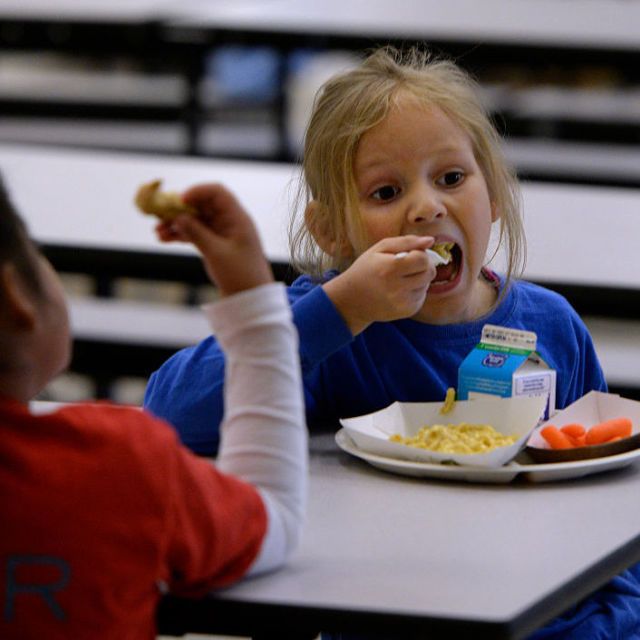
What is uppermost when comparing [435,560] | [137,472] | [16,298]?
[16,298]

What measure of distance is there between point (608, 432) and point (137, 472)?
624 mm

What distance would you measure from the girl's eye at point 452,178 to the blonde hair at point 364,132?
2.3 inches

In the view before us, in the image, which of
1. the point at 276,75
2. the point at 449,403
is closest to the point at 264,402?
the point at 449,403

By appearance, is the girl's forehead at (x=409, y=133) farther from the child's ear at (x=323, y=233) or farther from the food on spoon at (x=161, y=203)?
the food on spoon at (x=161, y=203)

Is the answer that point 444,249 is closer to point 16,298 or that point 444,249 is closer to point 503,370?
point 503,370

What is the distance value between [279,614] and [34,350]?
0.27 m

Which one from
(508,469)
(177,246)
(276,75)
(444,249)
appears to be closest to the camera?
(508,469)

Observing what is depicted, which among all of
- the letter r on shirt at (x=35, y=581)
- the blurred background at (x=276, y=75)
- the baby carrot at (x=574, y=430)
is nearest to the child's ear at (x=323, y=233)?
the baby carrot at (x=574, y=430)

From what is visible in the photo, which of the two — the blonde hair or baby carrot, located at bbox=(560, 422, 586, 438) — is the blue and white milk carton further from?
the blonde hair

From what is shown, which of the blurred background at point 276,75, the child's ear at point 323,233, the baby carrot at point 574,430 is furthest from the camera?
the blurred background at point 276,75

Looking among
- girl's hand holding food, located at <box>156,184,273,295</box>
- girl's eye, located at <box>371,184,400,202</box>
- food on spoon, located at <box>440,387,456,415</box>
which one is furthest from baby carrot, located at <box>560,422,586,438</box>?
girl's hand holding food, located at <box>156,184,273,295</box>

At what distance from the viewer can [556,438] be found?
1331 millimetres

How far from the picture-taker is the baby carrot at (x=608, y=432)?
1.35 meters

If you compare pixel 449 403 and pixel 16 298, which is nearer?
pixel 16 298
